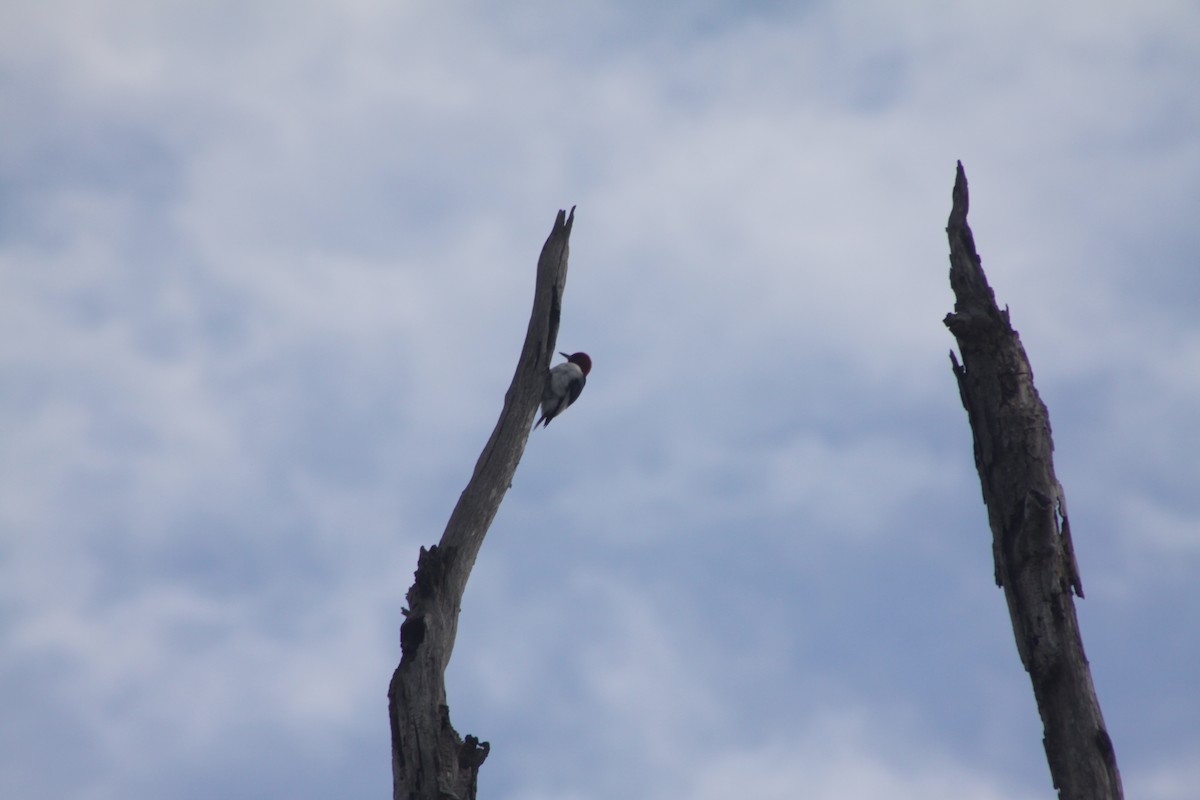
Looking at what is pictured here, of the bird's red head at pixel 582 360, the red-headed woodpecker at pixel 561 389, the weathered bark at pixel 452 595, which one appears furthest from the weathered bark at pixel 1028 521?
the bird's red head at pixel 582 360

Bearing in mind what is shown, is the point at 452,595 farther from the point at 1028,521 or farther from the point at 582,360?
the point at 582,360

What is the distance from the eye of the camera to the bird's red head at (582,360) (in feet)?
42.4

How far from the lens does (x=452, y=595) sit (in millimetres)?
6047

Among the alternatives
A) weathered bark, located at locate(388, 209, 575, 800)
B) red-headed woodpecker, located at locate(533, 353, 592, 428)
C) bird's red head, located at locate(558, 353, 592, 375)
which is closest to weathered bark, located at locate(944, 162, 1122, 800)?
weathered bark, located at locate(388, 209, 575, 800)

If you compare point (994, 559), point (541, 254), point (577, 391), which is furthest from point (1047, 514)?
point (577, 391)

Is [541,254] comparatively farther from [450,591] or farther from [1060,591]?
[1060,591]

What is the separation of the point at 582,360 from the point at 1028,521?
324 inches

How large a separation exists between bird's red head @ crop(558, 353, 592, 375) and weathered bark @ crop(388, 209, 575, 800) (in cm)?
581

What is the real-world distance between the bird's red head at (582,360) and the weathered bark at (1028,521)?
744 centimetres

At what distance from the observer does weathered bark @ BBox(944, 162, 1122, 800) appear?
4836 millimetres

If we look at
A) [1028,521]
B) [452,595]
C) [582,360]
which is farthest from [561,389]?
[1028,521]

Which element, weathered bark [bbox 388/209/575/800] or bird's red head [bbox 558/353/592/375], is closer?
weathered bark [bbox 388/209/575/800]

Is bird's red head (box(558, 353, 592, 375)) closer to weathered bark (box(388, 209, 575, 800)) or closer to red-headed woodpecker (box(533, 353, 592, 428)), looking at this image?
red-headed woodpecker (box(533, 353, 592, 428))

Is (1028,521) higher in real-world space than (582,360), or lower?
lower
